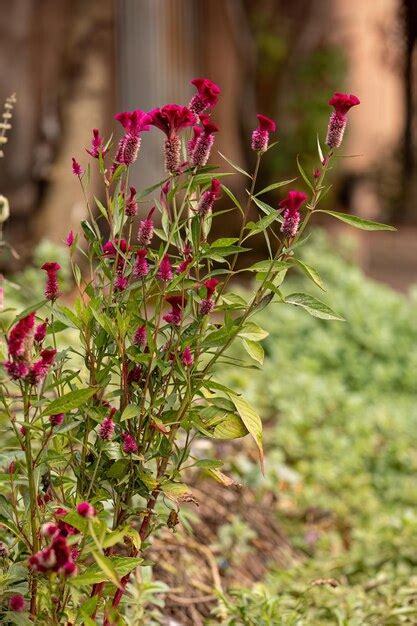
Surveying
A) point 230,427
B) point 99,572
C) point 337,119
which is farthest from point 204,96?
point 99,572

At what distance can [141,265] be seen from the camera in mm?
1718

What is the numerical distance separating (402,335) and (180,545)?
2914mm

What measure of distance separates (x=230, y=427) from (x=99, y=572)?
34cm

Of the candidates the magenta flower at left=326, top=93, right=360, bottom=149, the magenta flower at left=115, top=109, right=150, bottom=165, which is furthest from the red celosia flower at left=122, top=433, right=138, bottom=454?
the magenta flower at left=326, top=93, right=360, bottom=149

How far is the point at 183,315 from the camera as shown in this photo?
1772 millimetres

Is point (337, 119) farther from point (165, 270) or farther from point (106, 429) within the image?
point (106, 429)

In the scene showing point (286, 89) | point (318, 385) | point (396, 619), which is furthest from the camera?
point (286, 89)

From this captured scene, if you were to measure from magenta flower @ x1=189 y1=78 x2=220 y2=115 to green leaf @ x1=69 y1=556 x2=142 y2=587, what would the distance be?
0.72 metres

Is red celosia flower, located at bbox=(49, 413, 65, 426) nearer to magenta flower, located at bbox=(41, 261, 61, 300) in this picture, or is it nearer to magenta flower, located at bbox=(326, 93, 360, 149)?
magenta flower, located at bbox=(41, 261, 61, 300)

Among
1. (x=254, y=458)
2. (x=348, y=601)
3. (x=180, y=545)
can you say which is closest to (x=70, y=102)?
(x=254, y=458)

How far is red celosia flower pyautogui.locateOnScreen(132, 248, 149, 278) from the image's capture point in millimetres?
1710

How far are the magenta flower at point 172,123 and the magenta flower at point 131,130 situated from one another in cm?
2

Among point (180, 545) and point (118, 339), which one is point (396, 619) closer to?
point (180, 545)

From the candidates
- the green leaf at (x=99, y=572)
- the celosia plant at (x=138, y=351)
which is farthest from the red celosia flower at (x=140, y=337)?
the green leaf at (x=99, y=572)
